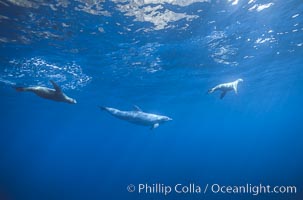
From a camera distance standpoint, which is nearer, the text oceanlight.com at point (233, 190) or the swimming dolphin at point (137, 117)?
the swimming dolphin at point (137, 117)

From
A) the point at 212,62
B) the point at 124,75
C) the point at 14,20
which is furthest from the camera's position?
the point at 124,75

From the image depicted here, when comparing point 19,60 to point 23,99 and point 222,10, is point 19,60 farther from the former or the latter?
point 23,99

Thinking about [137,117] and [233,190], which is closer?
[137,117]

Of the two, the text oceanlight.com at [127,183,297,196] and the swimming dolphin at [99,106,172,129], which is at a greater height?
the text oceanlight.com at [127,183,297,196]

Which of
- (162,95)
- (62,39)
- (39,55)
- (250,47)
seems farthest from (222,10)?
(162,95)

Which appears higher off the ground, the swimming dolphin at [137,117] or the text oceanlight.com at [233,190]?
the text oceanlight.com at [233,190]

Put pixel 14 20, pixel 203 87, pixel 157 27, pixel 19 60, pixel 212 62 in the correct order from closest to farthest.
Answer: pixel 14 20 < pixel 157 27 < pixel 19 60 < pixel 212 62 < pixel 203 87

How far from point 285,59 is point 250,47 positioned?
25.8ft

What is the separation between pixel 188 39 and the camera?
17.4m

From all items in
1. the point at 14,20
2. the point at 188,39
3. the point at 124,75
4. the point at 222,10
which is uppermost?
the point at 124,75

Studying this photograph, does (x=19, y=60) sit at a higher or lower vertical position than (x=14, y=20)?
higher

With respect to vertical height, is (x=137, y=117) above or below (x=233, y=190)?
below

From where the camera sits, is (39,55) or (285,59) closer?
(39,55)

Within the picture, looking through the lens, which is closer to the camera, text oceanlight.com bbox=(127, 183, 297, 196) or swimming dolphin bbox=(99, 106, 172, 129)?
swimming dolphin bbox=(99, 106, 172, 129)
